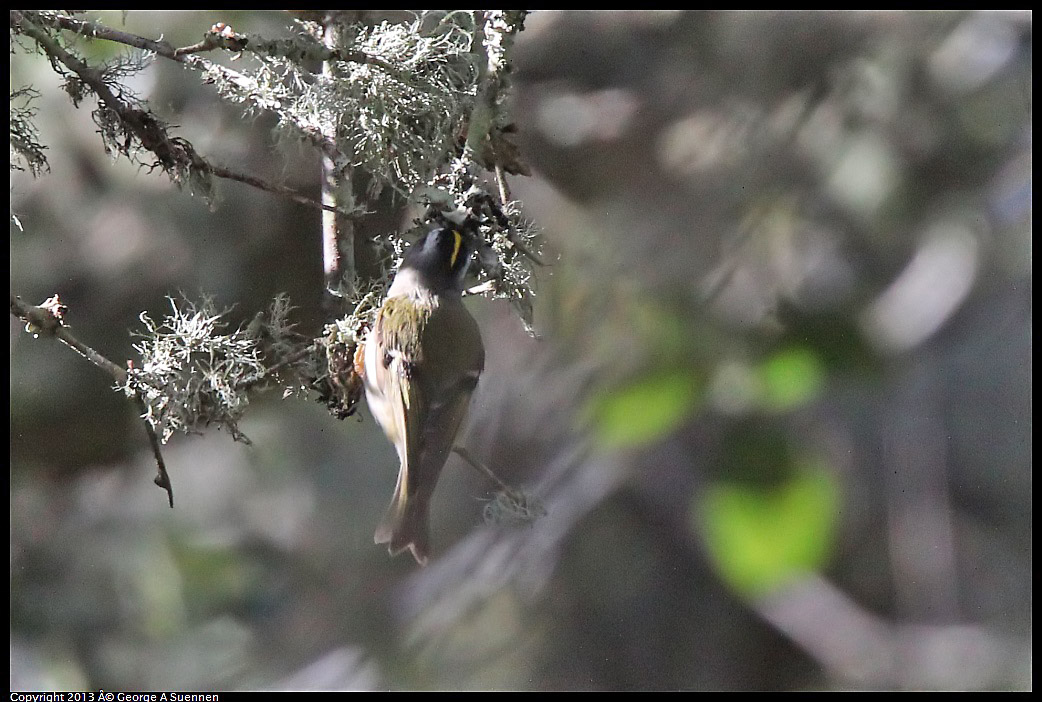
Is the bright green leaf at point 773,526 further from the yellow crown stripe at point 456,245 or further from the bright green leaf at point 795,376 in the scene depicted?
the yellow crown stripe at point 456,245

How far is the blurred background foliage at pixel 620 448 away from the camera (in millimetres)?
984

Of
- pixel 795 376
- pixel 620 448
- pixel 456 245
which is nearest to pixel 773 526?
pixel 795 376

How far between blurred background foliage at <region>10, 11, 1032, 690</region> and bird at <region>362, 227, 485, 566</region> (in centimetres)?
13

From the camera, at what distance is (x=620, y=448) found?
0.92 meters

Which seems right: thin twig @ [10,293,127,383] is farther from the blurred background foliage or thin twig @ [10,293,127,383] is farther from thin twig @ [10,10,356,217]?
the blurred background foliage

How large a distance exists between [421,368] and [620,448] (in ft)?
1.00

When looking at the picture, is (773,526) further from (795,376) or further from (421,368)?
(421,368)

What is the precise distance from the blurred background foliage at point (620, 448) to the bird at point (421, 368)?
0.13 m

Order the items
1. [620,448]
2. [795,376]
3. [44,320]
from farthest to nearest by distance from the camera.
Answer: [620,448]
[44,320]
[795,376]

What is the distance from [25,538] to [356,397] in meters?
0.68

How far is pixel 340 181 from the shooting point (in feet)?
2.19

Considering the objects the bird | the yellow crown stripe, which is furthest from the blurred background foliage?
the yellow crown stripe

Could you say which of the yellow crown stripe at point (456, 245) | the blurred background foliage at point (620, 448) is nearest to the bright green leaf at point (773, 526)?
the yellow crown stripe at point (456, 245)

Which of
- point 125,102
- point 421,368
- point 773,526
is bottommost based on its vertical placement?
point 773,526
